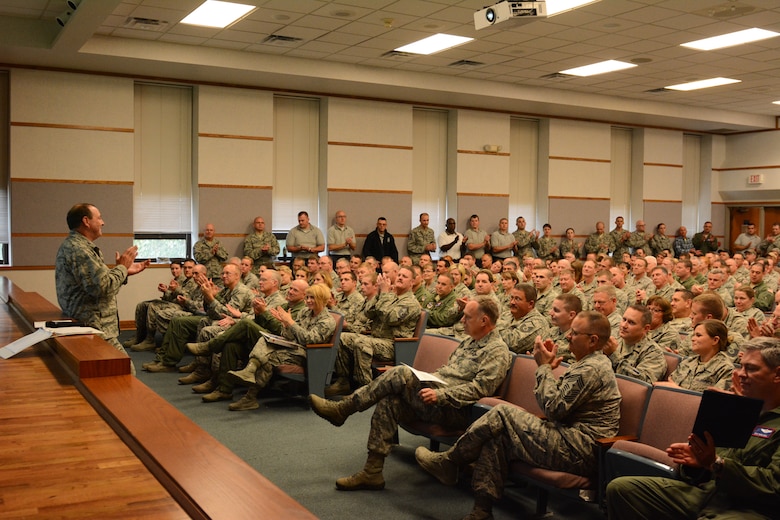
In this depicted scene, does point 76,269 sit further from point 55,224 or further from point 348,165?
point 348,165

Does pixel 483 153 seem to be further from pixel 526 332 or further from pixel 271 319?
pixel 526 332

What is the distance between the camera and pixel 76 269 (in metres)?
4.46

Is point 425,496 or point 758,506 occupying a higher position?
point 758,506

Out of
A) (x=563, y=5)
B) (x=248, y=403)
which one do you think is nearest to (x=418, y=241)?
(x=563, y=5)

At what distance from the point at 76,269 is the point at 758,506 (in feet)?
12.4

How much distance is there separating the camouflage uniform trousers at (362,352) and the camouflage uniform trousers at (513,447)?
2630 millimetres

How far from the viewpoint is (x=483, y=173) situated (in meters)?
13.5

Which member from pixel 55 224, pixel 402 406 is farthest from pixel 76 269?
pixel 55 224

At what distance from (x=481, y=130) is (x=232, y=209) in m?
4.85

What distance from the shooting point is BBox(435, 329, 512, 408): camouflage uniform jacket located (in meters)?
4.11

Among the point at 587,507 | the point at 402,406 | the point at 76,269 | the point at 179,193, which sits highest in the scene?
the point at 179,193

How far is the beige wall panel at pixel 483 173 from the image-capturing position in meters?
13.3

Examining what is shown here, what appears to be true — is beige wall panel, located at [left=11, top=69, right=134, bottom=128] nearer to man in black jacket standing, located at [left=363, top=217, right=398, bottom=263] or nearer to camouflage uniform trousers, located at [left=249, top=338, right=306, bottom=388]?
man in black jacket standing, located at [left=363, top=217, right=398, bottom=263]

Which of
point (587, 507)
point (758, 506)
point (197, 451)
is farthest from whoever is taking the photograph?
point (587, 507)
